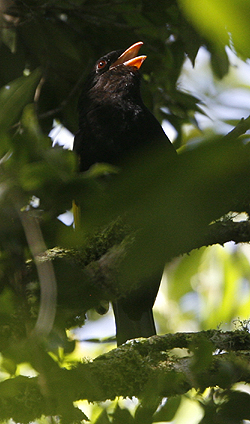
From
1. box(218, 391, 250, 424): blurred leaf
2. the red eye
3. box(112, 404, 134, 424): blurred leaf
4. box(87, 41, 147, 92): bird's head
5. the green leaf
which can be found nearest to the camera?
the green leaf

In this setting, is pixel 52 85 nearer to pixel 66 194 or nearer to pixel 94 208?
pixel 66 194

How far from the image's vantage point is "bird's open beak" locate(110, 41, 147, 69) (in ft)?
10.3

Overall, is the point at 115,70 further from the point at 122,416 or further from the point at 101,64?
the point at 122,416

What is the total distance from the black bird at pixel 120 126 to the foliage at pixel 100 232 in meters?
0.50

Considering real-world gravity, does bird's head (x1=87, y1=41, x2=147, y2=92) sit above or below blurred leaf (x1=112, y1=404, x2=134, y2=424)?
below

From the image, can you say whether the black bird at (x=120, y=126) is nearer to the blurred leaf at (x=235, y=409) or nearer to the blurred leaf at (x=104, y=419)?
the blurred leaf at (x=235, y=409)

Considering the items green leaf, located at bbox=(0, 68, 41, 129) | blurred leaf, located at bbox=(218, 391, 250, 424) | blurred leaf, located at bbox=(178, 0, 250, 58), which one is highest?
blurred leaf, located at bbox=(178, 0, 250, 58)

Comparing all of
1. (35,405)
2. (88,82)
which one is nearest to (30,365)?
(35,405)

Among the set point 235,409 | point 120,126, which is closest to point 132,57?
point 120,126

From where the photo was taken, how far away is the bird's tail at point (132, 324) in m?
2.89

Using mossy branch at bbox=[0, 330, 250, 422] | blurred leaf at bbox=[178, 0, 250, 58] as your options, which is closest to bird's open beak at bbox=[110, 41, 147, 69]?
mossy branch at bbox=[0, 330, 250, 422]

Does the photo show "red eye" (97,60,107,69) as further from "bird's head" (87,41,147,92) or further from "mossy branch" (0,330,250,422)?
"mossy branch" (0,330,250,422)

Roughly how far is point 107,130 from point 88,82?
0.54m

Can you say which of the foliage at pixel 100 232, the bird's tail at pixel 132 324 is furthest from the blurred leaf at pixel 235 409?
the bird's tail at pixel 132 324
